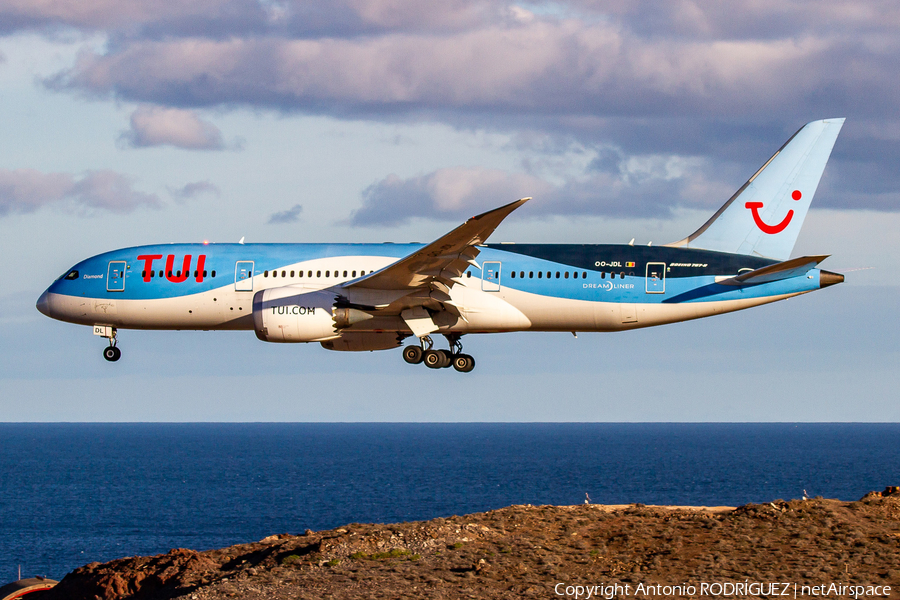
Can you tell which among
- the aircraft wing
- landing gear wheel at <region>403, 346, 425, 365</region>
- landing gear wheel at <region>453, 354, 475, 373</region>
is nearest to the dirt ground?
the aircraft wing

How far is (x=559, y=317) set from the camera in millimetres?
37781

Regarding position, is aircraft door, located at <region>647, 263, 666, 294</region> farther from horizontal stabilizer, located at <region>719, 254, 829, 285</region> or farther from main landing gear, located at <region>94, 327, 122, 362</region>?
main landing gear, located at <region>94, 327, 122, 362</region>

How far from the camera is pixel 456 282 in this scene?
123 feet

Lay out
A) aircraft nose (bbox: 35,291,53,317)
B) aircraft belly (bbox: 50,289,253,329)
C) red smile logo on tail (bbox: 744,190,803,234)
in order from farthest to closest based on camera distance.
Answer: aircraft nose (bbox: 35,291,53,317) → red smile logo on tail (bbox: 744,190,803,234) → aircraft belly (bbox: 50,289,253,329)

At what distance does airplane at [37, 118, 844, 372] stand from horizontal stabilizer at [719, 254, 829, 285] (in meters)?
0.05

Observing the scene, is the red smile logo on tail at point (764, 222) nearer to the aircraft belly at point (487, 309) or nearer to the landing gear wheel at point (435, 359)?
the aircraft belly at point (487, 309)

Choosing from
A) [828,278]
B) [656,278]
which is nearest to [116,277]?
[656,278]

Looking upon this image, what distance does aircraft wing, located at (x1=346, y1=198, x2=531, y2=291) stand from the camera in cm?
3238

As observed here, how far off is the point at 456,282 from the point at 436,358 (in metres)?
3.31

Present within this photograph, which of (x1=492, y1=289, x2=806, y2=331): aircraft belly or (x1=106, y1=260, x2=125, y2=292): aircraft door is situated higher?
(x1=106, y1=260, x2=125, y2=292): aircraft door

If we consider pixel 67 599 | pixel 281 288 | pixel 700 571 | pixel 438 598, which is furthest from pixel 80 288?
pixel 700 571

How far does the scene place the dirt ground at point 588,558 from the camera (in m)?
23.4

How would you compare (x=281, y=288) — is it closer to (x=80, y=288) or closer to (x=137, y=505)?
(x=80, y=288)

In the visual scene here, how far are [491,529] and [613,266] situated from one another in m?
13.2
